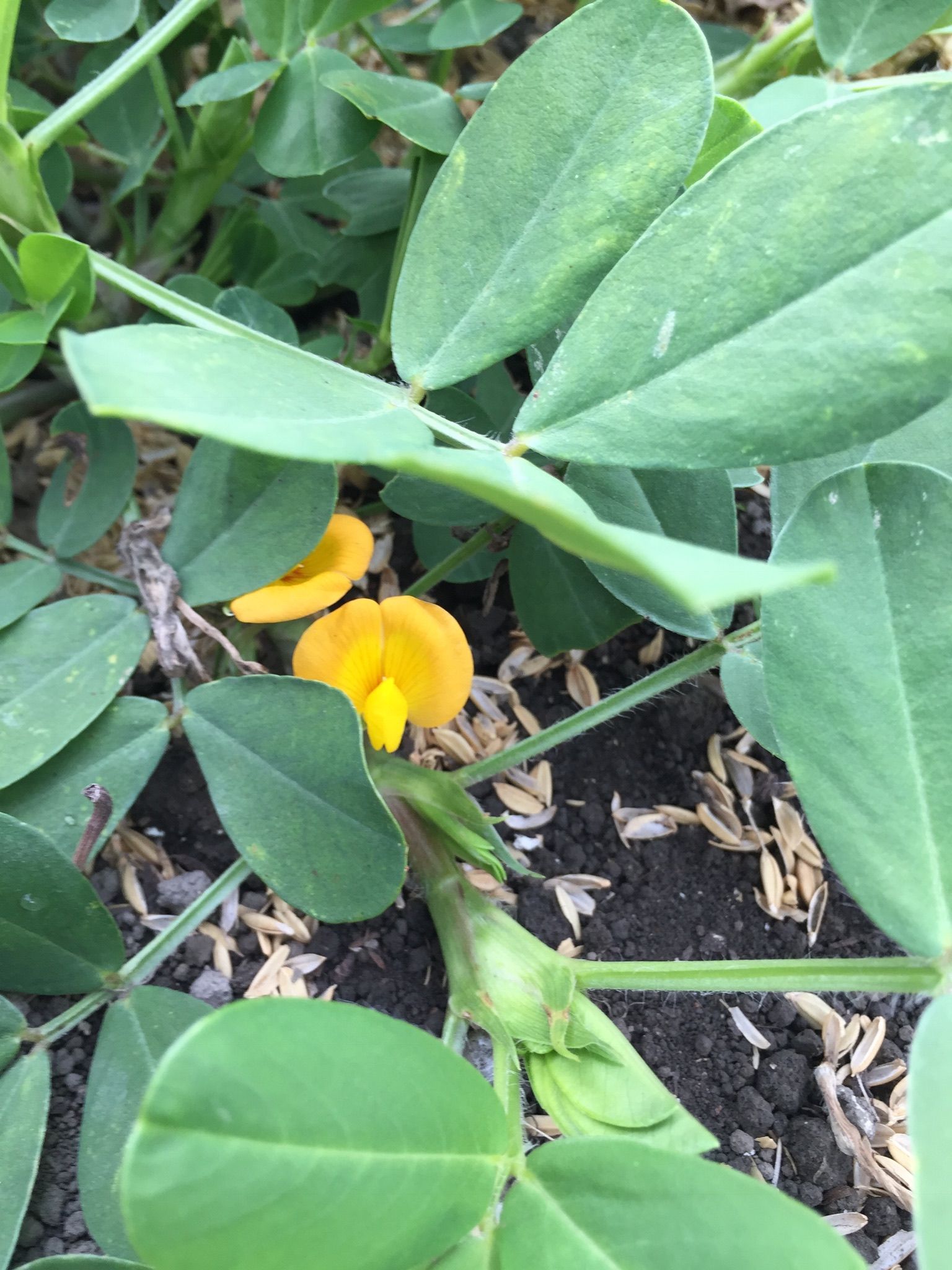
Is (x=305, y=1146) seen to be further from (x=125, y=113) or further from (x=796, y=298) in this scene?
(x=125, y=113)

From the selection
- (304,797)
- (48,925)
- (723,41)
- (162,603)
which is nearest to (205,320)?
(162,603)

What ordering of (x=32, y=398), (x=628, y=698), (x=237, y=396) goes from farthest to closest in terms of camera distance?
(x=32, y=398) < (x=628, y=698) < (x=237, y=396)

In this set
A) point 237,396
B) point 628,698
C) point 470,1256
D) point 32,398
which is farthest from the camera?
point 32,398

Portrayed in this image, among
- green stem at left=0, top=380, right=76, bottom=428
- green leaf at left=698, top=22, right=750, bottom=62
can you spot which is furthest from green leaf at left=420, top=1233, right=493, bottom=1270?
green leaf at left=698, top=22, right=750, bottom=62

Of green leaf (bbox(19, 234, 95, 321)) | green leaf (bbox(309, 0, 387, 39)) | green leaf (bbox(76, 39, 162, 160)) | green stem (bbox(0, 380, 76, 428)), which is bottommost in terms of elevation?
green stem (bbox(0, 380, 76, 428))

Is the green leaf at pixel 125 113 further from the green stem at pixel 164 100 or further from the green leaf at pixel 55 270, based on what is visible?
the green leaf at pixel 55 270

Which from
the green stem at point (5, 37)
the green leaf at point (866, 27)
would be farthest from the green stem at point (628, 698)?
the green stem at point (5, 37)

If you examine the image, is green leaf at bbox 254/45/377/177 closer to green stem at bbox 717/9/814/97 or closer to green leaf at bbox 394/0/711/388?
green leaf at bbox 394/0/711/388
